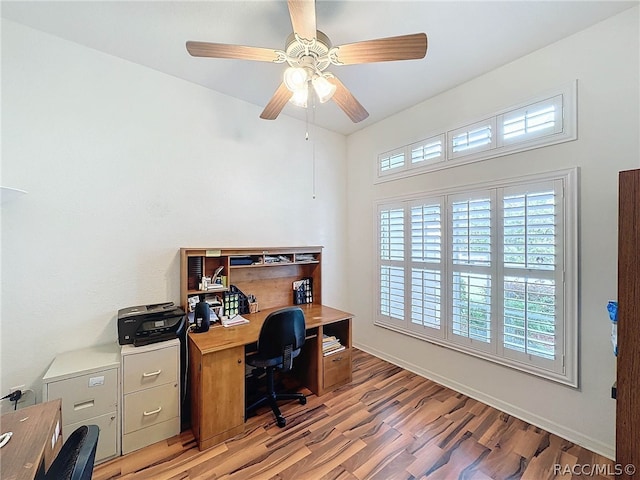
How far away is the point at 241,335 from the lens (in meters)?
2.15

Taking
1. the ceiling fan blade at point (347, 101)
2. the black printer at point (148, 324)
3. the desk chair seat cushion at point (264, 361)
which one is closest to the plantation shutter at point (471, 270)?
the ceiling fan blade at point (347, 101)

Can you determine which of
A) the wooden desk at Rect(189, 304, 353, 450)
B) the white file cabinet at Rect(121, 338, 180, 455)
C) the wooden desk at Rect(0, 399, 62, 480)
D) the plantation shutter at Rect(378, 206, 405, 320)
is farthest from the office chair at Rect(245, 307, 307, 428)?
the plantation shutter at Rect(378, 206, 405, 320)

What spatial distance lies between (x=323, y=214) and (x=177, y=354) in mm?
2284

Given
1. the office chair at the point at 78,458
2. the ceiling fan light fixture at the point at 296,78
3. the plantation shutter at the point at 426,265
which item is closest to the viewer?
the office chair at the point at 78,458

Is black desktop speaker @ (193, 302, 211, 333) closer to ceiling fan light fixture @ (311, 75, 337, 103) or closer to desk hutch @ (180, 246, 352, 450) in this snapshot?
desk hutch @ (180, 246, 352, 450)

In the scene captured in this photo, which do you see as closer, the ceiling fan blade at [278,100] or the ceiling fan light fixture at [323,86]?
→ the ceiling fan light fixture at [323,86]

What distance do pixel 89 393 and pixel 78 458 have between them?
1.29m

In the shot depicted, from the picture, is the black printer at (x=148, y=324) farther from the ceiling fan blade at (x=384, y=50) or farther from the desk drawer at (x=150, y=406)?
the ceiling fan blade at (x=384, y=50)

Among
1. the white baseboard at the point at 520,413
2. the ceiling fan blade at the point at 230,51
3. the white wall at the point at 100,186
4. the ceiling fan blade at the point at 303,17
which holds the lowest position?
the white baseboard at the point at 520,413

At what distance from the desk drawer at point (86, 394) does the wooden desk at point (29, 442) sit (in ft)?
1.09

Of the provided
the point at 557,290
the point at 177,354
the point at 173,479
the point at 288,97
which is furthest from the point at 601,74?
the point at 173,479

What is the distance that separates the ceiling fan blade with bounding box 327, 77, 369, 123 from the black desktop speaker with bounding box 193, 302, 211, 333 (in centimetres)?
196

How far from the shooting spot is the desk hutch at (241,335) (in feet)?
6.32

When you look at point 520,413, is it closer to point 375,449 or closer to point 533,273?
point 533,273
